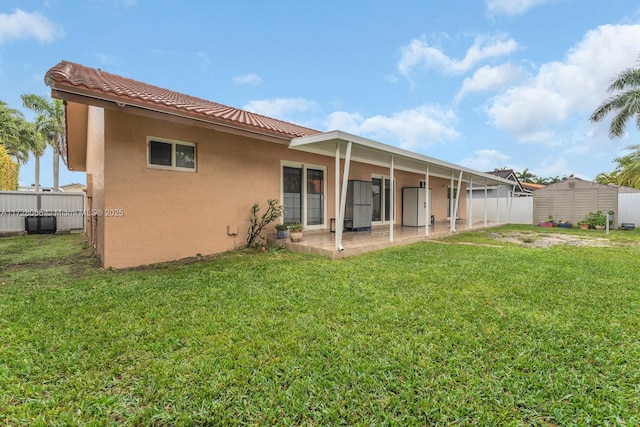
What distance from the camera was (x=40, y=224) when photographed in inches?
508

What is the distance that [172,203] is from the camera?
6.50m

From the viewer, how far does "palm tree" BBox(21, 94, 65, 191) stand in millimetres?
21977

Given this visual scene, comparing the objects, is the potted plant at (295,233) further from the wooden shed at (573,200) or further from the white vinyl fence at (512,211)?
the wooden shed at (573,200)

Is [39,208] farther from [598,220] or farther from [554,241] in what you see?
[598,220]

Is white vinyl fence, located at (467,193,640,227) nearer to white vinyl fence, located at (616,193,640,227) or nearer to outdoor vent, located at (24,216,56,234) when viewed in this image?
white vinyl fence, located at (616,193,640,227)

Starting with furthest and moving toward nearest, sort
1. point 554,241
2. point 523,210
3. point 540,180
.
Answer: point 540,180, point 523,210, point 554,241

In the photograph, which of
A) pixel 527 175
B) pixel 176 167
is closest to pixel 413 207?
pixel 176 167

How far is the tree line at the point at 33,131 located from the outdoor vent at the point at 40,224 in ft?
30.5

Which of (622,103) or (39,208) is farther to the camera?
(622,103)

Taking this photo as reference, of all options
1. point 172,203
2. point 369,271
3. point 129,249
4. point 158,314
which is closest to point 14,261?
point 129,249

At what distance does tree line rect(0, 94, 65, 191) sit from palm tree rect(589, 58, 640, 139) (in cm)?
3132

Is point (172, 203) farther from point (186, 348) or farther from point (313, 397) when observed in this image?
point (313, 397)

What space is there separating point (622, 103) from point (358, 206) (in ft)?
48.1

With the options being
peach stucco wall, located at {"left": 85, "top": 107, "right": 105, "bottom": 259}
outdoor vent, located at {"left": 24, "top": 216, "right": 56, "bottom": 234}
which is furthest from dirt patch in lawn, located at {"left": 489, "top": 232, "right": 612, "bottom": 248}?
outdoor vent, located at {"left": 24, "top": 216, "right": 56, "bottom": 234}
